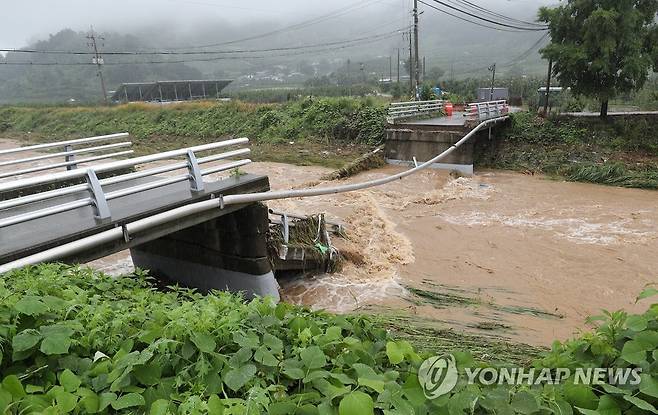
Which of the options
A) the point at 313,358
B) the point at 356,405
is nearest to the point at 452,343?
the point at 313,358

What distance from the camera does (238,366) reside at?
107 inches

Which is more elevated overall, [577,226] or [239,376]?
[239,376]

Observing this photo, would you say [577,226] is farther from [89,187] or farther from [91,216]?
[89,187]

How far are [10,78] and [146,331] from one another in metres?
187

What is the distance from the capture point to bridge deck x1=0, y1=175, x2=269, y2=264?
5.41 metres

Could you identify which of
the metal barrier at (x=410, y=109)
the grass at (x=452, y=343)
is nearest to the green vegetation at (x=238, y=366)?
the grass at (x=452, y=343)

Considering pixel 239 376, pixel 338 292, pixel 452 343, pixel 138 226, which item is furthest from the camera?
pixel 338 292

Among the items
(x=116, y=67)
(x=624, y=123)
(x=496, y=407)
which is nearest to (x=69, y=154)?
(x=496, y=407)

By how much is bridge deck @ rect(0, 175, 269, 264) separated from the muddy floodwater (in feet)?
9.43

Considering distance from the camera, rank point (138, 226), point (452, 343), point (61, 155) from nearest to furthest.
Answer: point (452, 343) < point (138, 226) < point (61, 155)

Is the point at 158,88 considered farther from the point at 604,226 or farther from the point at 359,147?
the point at 604,226

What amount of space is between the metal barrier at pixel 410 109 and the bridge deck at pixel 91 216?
1671 cm

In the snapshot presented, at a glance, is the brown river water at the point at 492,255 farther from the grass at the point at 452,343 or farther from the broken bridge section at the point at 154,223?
the broken bridge section at the point at 154,223

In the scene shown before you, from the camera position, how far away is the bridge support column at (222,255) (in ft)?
27.2
